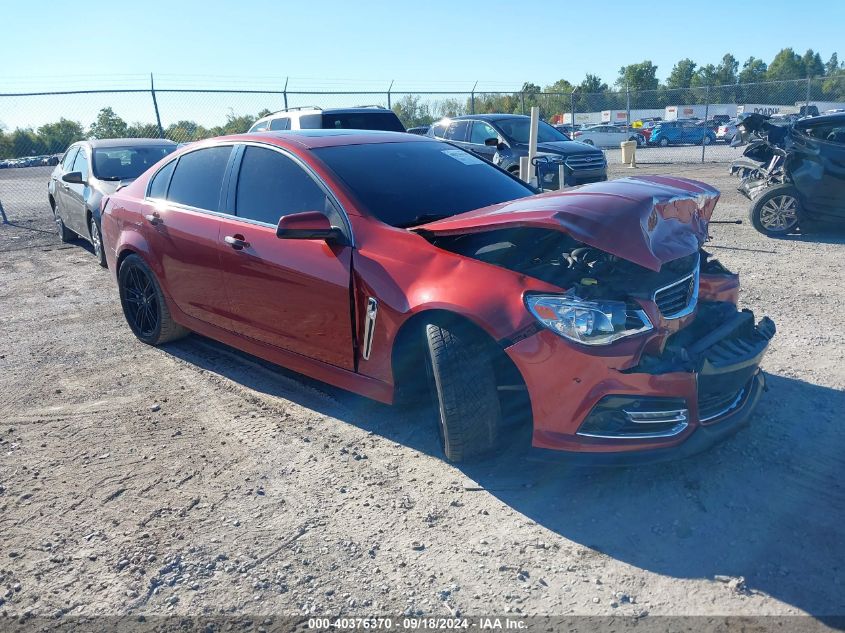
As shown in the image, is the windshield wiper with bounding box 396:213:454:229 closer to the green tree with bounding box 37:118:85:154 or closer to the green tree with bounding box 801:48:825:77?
the green tree with bounding box 37:118:85:154

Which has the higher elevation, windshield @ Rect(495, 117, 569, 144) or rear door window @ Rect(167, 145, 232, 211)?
windshield @ Rect(495, 117, 569, 144)

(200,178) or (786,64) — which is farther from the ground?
(786,64)

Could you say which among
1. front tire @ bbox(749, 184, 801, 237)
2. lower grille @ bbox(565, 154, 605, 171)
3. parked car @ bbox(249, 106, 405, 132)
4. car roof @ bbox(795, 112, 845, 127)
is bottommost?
front tire @ bbox(749, 184, 801, 237)

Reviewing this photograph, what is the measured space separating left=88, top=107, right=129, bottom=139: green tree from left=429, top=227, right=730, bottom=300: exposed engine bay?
1519 cm

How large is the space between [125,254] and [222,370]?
4.52 ft

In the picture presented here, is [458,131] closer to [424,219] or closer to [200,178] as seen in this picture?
[200,178]

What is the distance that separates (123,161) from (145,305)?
4726 mm

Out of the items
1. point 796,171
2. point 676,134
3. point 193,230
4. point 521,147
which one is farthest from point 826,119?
point 676,134

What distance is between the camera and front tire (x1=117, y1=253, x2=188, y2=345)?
5.28 metres

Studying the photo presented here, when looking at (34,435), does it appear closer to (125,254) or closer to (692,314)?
(125,254)

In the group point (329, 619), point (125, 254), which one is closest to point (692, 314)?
point (329, 619)

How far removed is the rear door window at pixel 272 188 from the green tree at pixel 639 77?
93.8 metres

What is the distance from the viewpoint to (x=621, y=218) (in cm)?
313

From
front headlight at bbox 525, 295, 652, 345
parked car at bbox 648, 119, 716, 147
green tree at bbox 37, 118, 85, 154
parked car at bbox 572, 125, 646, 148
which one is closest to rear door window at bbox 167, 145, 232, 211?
front headlight at bbox 525, 295, 652, 345
